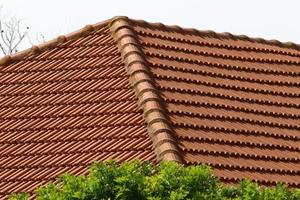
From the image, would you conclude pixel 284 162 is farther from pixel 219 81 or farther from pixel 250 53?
pixel 250 53

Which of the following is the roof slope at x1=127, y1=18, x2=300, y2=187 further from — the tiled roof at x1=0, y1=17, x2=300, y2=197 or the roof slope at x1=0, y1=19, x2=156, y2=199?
the roof slope at x1=0, y1=19, x2=156, y2=199

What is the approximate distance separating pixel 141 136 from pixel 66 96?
3.20m

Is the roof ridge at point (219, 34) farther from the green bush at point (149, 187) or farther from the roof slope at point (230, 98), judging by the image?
the green bush at point (149, 187)

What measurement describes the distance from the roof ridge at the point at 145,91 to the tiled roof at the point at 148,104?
3 centimetres

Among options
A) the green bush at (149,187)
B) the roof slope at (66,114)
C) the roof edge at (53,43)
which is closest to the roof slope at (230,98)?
the roof slope at (66,114)

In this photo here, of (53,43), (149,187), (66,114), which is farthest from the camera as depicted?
(53,43)

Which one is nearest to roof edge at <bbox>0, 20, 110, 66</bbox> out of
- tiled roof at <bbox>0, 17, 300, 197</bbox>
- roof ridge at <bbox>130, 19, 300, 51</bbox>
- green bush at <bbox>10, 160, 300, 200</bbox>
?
tiled roof at <bbox>0, 17, 300, 197</bbox>

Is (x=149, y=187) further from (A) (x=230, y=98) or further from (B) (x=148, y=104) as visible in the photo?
(A) (x=230, y=98)

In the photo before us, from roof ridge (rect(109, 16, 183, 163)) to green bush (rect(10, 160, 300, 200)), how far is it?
4663mm

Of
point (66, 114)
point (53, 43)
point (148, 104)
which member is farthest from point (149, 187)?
point (53, 43)

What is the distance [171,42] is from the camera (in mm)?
28344

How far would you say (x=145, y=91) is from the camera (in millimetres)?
25391

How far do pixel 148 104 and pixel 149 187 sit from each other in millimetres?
7262

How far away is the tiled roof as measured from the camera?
24.1 meters
